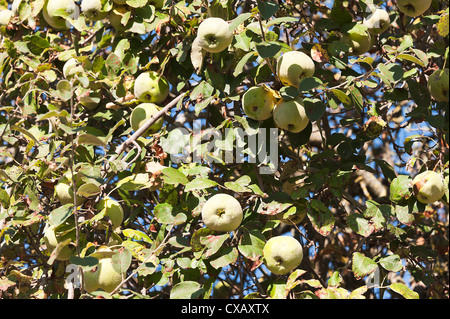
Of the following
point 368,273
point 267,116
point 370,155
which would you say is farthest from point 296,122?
point 370,155

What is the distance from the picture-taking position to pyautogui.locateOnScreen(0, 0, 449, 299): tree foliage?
197cm

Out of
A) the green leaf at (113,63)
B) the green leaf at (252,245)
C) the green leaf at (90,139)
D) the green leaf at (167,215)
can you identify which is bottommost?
the green leaf at (252,245)

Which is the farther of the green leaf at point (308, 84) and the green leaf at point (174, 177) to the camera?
the green leaf at point (174, 177)

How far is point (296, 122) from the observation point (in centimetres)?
197

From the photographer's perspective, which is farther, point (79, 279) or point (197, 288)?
point (79, 279)

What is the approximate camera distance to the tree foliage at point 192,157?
6.45 feet

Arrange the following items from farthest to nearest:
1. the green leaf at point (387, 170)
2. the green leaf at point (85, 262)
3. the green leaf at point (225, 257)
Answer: the green leaf at point (387, 170) → the green leaf at point (225, 257) → the green leaf at point (85, 262)

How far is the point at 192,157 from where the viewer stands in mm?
2273

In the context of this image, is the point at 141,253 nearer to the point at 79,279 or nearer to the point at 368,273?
the point at 79,279

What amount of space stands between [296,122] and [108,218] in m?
0.76

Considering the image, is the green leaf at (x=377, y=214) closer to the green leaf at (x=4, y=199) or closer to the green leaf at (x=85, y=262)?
the green leaf at (x=85, y=262)

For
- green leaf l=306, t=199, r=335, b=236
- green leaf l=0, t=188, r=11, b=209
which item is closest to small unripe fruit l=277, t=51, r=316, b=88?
green leaf l=306, t=199, r=335, b=236

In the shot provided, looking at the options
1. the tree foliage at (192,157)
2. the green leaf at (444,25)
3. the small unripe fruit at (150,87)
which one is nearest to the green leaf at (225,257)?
the tree foliage at (192,157)

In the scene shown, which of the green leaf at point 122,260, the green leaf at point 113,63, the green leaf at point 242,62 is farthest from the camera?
the green leaf at point 113,63
